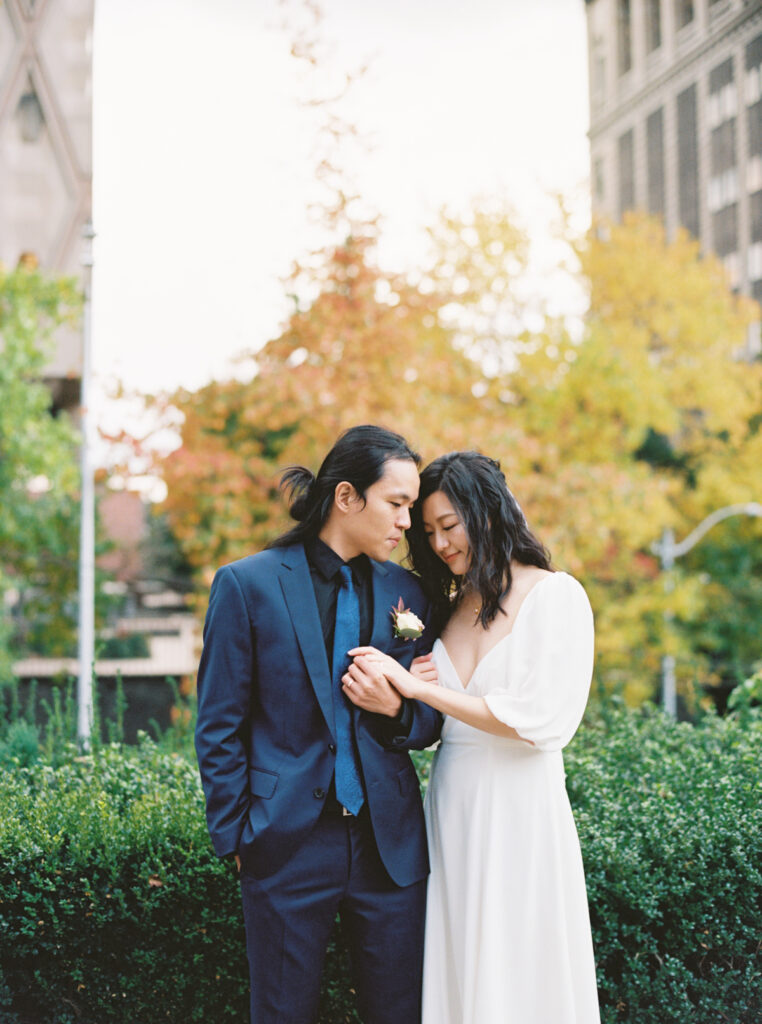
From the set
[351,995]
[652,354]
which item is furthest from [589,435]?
[351,995]

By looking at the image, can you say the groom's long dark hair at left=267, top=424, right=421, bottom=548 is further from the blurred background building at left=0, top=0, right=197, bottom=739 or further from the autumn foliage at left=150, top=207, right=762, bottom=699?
the blurred background building at left=0, top=0, right=197, bottom=739

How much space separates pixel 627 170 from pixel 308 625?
31229mm

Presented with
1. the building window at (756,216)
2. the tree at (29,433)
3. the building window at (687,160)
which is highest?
the building window at (687,160)

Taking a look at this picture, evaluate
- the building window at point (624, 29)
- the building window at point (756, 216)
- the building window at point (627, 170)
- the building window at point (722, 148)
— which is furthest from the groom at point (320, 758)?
the building window at point (627, 170)

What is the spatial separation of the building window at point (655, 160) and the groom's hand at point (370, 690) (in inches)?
1017

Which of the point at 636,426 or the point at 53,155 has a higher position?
the point at 53,155

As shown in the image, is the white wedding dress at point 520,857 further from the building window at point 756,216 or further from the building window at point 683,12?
the building window at point 756,216

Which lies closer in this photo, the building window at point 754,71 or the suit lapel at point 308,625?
the suit lapel at point 308,625

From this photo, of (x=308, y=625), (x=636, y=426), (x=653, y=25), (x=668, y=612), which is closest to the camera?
(x=308, y=625)

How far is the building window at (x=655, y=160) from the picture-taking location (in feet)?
87.9

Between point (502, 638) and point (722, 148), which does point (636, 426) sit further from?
point (502, 638)

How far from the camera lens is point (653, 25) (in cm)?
2273

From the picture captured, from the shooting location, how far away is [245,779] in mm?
2605

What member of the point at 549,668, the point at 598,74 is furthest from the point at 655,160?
the point at 549,668
